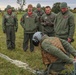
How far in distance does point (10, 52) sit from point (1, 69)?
121 inches

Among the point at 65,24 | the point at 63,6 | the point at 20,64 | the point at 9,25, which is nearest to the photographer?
the point at 63,6

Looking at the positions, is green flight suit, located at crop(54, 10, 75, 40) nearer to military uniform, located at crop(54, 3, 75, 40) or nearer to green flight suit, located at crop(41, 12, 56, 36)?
military uniform, located at crop(54, 3, 75, 40)

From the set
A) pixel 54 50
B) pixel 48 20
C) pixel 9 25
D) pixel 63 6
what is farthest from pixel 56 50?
pixel 9 25

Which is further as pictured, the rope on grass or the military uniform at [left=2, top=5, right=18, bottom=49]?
the military uniform at [left=2, top=5, right=18, bottom=49]

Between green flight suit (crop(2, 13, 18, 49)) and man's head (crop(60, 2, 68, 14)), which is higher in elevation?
man's head (crop(60, 2, 68, 14))

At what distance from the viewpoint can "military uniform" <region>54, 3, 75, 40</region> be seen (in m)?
9.51

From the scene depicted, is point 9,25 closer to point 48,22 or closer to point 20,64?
point 48,22

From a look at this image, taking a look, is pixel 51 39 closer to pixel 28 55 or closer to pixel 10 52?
pixel 28 55

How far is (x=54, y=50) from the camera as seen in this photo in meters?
6.57

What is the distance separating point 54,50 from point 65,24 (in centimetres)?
309

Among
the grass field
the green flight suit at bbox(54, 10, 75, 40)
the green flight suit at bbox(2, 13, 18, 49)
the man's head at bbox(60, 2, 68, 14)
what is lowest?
the grass field

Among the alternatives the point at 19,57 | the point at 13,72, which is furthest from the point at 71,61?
the point at 19,57

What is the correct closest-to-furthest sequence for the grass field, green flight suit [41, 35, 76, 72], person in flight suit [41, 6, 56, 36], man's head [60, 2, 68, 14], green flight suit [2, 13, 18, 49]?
green flight suit [41, 35, 76, 72], the grass field, man's head [60, 2, 68, 14], person in flight suit [41, 6, 56, 36], green flight suit [2, 13, 18, 49]

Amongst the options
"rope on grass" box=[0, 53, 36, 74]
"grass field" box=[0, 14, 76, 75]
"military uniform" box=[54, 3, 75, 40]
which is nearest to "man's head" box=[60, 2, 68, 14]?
"military uniform" box=[54, 3, 75, 40]
